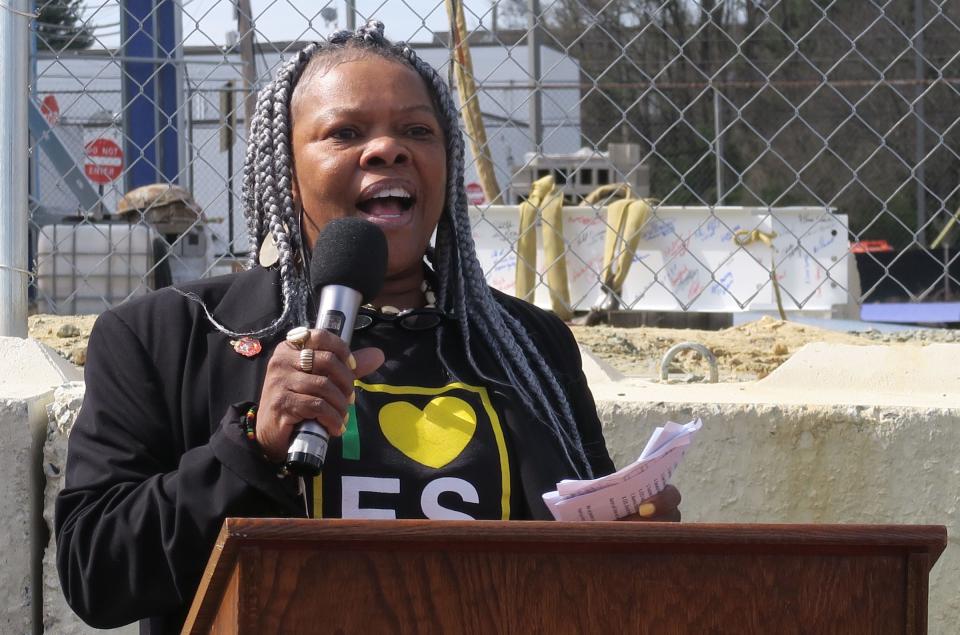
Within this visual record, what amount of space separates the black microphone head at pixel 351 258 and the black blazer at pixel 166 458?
0.84 ft

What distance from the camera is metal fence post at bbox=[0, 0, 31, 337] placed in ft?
8.98

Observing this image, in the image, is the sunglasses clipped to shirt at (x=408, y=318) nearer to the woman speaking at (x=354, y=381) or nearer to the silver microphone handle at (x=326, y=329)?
the woman speaking at (x=354, y=381)

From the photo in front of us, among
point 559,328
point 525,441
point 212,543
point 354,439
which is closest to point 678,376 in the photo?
point 559,328

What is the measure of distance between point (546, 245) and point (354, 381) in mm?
4831

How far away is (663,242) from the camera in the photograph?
24.0 feet

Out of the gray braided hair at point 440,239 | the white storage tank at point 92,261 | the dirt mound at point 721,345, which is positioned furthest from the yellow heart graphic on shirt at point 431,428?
the white storage tank at point 92,261

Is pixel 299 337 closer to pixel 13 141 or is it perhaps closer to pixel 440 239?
pixel 440 239

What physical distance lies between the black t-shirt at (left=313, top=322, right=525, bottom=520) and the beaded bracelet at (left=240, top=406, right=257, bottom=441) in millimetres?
227

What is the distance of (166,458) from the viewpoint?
2.03m

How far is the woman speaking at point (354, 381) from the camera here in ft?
5.98

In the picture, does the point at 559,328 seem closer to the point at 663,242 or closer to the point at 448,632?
the point at 448,632

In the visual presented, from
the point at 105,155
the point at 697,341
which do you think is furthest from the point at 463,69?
the point at 105,155

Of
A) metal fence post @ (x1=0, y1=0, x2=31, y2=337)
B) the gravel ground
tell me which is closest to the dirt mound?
the gravel ground

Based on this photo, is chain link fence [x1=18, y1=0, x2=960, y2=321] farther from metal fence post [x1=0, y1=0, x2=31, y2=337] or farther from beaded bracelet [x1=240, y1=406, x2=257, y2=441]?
beaded bracelet [x1=240, y1=406, x2=257, y2=441]
